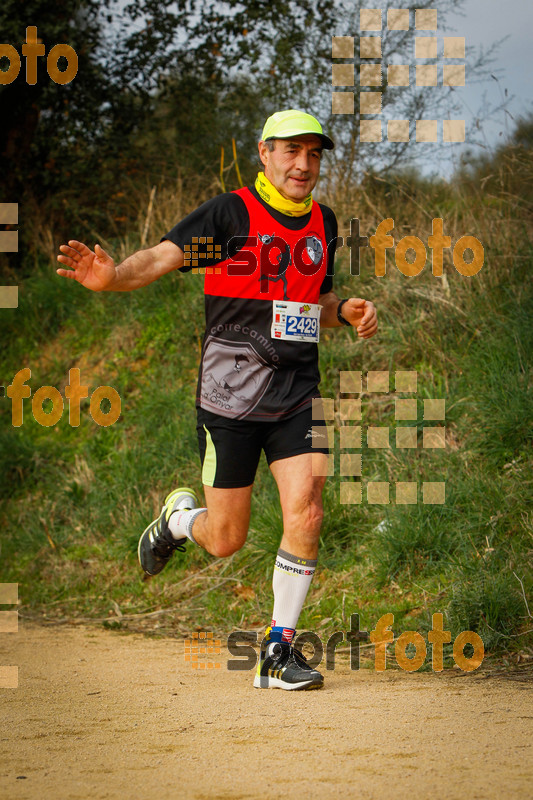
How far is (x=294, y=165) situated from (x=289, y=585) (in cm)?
210

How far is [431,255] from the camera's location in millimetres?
7996

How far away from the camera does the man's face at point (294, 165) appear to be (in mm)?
4555

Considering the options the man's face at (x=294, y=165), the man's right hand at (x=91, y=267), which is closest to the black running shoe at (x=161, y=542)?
the man's right hand at (x=91, y=267)

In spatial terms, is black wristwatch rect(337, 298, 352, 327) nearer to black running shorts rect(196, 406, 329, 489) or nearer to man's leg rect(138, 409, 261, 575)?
black running shorts rect(196, 406, 329, 489)

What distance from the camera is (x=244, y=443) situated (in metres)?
4.63

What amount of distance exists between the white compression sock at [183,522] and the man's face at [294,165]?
1.85 m

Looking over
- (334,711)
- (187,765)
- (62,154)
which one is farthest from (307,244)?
(62,154)

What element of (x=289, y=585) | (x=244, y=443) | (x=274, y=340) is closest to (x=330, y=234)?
(x=274, y=340)

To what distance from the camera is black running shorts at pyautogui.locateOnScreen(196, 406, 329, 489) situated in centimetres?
452

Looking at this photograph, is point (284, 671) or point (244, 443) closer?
point (284, 671)

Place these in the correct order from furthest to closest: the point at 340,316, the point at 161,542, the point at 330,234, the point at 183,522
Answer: the point at 161,542 < the point at 183,522 < the point at 340,316 < the point at 330,234

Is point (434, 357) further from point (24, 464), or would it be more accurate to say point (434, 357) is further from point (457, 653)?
point (24, 464)

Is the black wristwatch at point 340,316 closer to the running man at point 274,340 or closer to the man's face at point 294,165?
the running man at point 274,340

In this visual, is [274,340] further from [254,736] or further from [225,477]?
[254,736]
